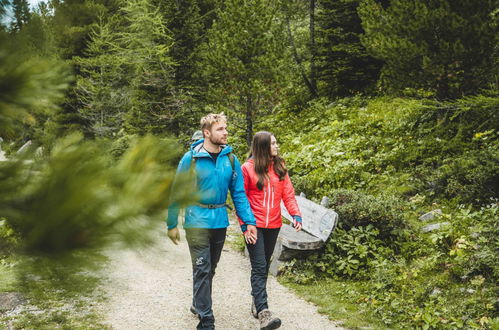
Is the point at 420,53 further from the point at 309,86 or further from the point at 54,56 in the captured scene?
the point at 309,86

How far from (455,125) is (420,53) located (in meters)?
1.72

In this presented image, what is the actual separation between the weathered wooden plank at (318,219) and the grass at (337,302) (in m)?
0.79

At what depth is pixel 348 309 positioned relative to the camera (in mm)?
5473

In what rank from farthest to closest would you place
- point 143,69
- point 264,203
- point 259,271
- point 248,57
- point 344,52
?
1. point 344,52
2. point 143,69
3. point 248,57
4. point 264,203
5. point 259,271

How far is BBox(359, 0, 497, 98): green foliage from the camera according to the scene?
779cm

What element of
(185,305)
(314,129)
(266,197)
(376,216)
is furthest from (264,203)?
(314,129)

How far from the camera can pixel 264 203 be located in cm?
477

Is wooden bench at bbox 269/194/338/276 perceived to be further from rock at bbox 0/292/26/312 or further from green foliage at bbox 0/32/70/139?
green foliage at bbox 0/32/70/139

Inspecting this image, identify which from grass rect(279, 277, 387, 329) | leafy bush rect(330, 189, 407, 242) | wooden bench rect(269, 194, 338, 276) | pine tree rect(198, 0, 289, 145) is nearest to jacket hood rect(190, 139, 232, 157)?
wooden bench rect(269, 194, 338, 276)

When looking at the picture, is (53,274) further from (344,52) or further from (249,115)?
(344,52)

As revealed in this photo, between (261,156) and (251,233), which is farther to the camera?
(261,156)

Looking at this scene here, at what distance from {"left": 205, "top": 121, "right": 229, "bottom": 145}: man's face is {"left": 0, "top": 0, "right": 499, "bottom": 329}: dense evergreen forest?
1279mm

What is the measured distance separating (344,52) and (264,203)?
14250mm

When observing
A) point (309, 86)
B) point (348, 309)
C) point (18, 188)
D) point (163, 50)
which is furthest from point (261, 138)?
point (309, 86)
